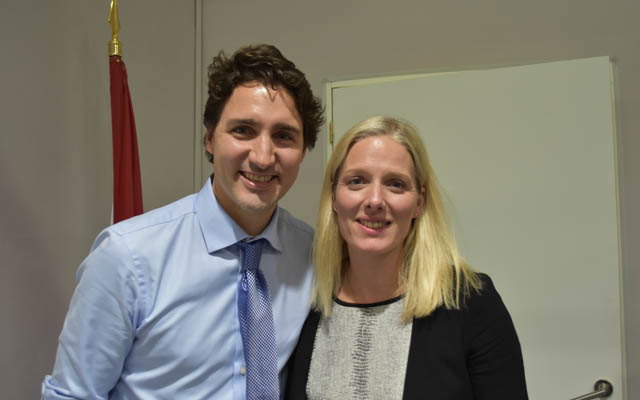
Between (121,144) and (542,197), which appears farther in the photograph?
(542,197)

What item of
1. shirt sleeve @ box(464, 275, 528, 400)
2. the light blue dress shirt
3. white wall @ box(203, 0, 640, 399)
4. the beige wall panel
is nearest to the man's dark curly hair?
the light blue dress shirt

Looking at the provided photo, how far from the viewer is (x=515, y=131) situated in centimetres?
201

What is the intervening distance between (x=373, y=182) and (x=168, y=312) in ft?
1.90

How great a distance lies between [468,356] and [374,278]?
0.97 ft

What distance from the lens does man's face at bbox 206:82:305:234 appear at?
1.17m

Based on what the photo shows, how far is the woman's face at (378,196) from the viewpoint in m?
1.19

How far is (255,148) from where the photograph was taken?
3.84 feet

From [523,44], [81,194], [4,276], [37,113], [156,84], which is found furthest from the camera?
[156,84]

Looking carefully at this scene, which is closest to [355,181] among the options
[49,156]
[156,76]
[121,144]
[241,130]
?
[241,130]

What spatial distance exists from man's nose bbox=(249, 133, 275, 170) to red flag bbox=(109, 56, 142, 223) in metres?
0.88

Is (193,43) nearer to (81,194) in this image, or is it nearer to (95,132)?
(95,132)

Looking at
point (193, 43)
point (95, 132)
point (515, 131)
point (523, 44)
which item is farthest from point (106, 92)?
point (523, 44)

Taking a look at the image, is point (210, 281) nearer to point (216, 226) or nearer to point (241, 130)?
point (216, 226)

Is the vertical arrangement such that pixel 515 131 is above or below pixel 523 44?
below
